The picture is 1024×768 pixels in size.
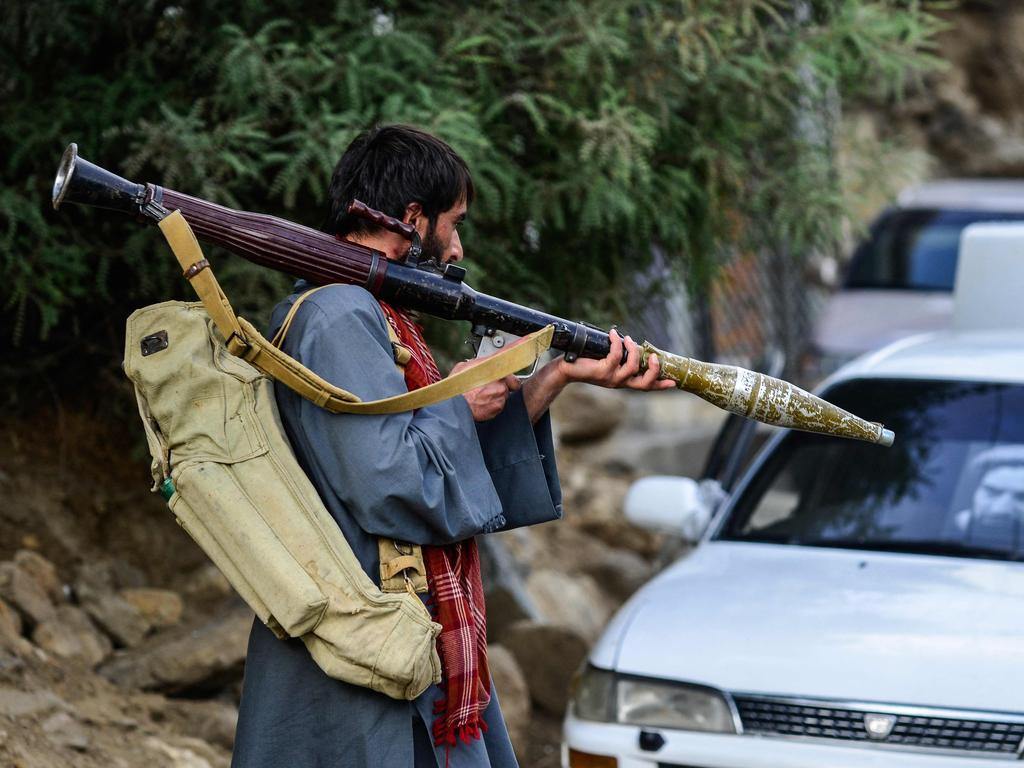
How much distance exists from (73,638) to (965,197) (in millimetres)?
7981

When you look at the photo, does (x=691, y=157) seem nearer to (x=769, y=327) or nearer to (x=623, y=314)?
(x=623, y=314)

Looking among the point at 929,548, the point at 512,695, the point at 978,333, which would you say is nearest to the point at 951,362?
the point at 978,333

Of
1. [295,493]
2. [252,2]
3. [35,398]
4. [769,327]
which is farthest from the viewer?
[769,327]

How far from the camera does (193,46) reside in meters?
4.52

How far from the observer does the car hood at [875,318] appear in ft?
28.8

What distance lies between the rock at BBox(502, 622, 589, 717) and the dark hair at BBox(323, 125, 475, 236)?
10.6ft

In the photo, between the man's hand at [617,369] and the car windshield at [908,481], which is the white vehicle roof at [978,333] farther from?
the man's hand at [617,369]

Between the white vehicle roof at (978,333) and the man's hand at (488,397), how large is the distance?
7.23ft

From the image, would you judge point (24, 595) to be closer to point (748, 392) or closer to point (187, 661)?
point (187, 661)

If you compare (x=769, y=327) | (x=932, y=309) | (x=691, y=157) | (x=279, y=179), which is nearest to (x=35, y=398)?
(x=279, y=179)

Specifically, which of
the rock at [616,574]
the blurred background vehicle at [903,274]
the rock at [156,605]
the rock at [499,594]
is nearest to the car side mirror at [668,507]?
the rock at [499,594]

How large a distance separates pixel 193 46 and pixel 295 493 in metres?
2.66

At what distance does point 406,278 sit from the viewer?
7.98ft

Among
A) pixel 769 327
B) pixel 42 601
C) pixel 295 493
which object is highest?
pixel 295 493
